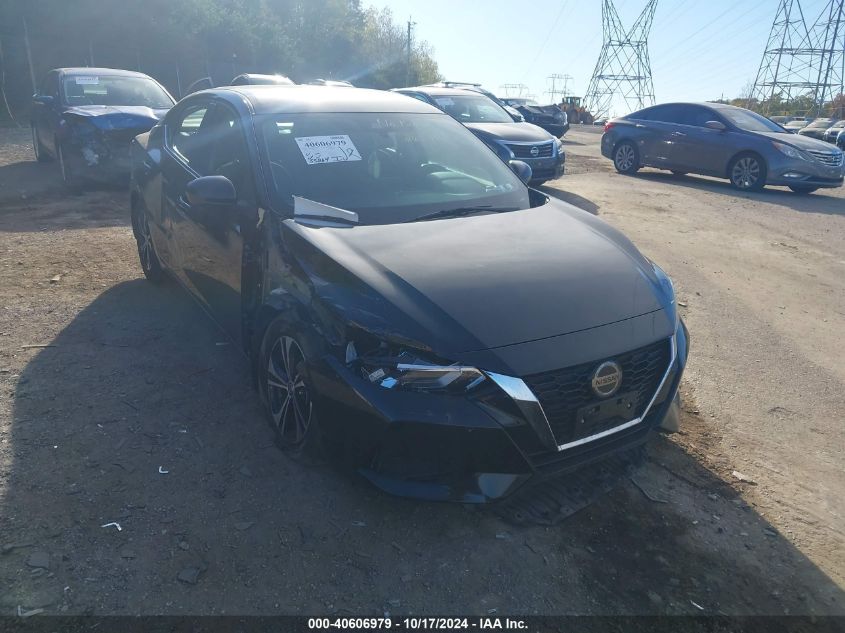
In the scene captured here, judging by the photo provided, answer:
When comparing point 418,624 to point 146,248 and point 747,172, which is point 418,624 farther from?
point 747,172

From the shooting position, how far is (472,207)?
3.68m

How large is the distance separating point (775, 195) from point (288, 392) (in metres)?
11.6

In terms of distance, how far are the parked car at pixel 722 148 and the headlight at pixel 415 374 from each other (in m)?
11.5

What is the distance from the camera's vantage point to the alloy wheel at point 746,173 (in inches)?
471

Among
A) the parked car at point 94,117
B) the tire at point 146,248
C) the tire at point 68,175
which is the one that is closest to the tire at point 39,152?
the parked car at point 94,117

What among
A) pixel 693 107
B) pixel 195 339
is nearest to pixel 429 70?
pixel 693 107

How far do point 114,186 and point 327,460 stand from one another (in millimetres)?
Answer: 7959

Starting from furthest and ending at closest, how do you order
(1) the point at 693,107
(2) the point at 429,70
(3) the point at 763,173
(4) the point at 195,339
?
(2) the point at 429,70 < (1) the point at 693,107 < (3) the point at 763,173 < (4) the point at 195,339

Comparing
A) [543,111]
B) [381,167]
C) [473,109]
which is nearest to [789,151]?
[473,109]

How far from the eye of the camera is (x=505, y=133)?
10.6 m

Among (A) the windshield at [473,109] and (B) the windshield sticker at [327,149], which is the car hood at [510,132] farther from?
(B) the windshield sticker at [327,149]

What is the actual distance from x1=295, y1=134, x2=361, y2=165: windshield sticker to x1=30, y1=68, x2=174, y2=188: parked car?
617cm

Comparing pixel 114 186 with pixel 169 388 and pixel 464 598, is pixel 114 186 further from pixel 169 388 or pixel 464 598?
pixel 464 598

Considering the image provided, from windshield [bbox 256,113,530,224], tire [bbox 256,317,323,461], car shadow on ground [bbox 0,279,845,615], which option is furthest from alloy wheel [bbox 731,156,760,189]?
tire [bbox 256,317,323,461]
